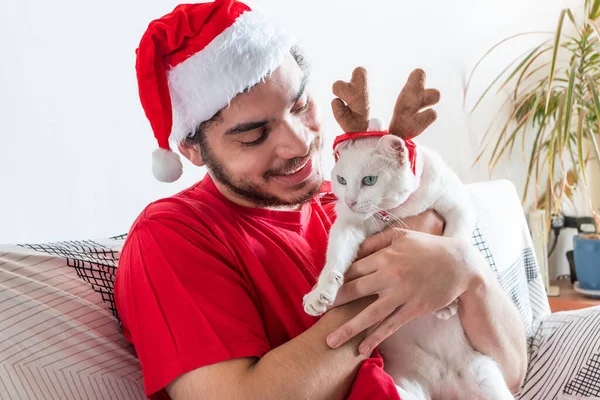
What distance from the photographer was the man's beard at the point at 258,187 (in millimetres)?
1049

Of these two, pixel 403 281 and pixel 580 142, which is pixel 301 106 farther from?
pixel 580 142

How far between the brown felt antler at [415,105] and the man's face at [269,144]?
175mm

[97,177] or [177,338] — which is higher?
[97,177]

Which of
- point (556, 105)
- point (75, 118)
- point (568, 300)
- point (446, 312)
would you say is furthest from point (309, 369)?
point (556, 105)

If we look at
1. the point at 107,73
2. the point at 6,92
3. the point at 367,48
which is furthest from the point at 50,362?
the point at 367,48

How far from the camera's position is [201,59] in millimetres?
1020

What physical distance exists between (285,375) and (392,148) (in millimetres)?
391

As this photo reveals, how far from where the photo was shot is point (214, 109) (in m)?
1.03

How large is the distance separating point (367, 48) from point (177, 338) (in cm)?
144

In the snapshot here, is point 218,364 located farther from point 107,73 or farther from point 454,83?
point 454,83

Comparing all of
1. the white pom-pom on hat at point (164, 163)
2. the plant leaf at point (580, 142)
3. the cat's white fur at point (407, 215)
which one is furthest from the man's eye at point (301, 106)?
the plant leaf at point (580, 142)

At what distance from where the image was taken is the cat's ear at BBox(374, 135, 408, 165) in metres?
0.95

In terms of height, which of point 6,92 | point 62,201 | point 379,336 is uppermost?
point 6,92

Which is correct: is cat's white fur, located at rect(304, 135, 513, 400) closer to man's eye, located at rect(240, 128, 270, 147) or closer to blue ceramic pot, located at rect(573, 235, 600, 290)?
man's eye, located at rect(240, 128, 270, 147)
